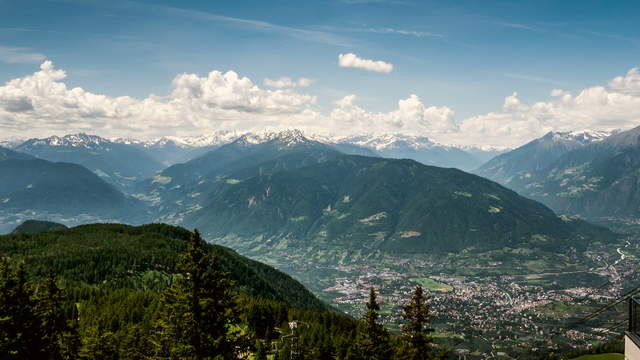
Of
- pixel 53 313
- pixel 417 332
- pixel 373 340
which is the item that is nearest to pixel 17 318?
pixel 53 313

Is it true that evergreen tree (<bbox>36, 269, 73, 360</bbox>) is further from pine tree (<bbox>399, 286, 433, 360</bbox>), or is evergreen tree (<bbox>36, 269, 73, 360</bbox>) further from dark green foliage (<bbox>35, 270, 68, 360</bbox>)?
pine tree (<bbox>399, 286, 433, 360</bbox>)

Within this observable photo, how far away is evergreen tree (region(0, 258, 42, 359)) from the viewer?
33.2 metres

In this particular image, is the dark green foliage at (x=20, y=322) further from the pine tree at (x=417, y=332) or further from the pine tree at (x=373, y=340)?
the pine tree at (x=417, y=332)

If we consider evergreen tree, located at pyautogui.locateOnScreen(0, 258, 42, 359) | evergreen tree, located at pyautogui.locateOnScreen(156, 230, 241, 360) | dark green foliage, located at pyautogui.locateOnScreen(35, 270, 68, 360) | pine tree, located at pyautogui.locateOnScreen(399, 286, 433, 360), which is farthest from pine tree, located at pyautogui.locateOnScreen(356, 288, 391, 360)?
evergreen tree, located at pyautogui.locateOnScreen(0, 258, 42, 359)

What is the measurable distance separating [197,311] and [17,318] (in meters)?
16.0

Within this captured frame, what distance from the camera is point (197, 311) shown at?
29.1 metres

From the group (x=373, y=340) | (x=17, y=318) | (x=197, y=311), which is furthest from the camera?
(x=373, y=340)

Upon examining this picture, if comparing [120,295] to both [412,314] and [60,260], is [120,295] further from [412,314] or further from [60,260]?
[412,314]

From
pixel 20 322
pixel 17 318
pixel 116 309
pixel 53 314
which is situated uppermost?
pixel 17 318

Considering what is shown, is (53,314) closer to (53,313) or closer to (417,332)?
(53,313)

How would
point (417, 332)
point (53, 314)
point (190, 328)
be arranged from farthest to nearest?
point (417, 332)
point (53, 314)
point (190, 328)

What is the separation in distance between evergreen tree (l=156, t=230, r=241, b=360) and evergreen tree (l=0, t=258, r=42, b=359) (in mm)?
12795

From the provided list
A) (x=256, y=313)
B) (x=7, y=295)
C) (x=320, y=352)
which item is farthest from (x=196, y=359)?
(x=256, y=313)

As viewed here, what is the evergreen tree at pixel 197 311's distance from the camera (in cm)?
2886
